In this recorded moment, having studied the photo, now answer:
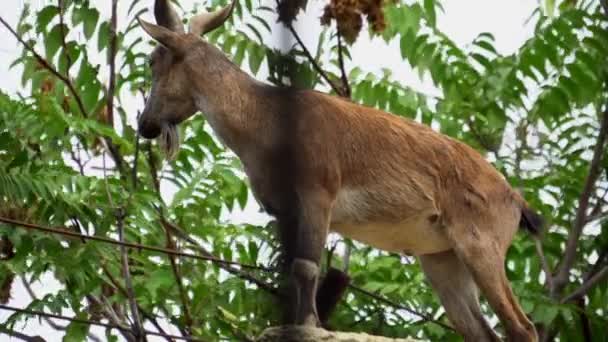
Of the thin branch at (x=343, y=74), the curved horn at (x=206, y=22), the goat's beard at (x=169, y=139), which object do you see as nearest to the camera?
the goat's beard at (x=169, y=139)

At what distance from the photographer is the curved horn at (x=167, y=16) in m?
7.36

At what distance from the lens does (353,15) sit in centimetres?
770

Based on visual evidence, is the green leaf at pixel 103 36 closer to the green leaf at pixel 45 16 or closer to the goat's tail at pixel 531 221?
the green leaf at pixel 45 16

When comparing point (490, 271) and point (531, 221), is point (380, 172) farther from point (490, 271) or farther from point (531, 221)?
point (531, 221)

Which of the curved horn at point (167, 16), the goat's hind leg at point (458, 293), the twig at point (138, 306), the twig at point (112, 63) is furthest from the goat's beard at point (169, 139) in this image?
the goat's hind leg at point (458, 293)

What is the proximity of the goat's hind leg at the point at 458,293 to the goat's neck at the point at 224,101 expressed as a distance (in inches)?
49.9

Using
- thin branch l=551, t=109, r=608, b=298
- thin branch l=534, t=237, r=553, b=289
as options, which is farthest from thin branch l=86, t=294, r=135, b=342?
thin branch l=551, t=109, r=608, b=298

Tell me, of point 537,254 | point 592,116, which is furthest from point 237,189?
point 592,116

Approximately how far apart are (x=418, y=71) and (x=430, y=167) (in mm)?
1362

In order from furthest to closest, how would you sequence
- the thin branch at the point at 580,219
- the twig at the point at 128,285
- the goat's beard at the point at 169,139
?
the thin branch at the point at 580,219
the goat's beard at the point at 169,139
the twig at the point at 128,285

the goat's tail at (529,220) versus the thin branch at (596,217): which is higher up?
the thin branch at (596,217)

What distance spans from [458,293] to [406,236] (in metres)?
0.47

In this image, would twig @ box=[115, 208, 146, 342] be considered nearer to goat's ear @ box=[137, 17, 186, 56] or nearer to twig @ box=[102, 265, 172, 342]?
twig @ box=[102, 265, 172, 342]

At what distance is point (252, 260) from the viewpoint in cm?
714
